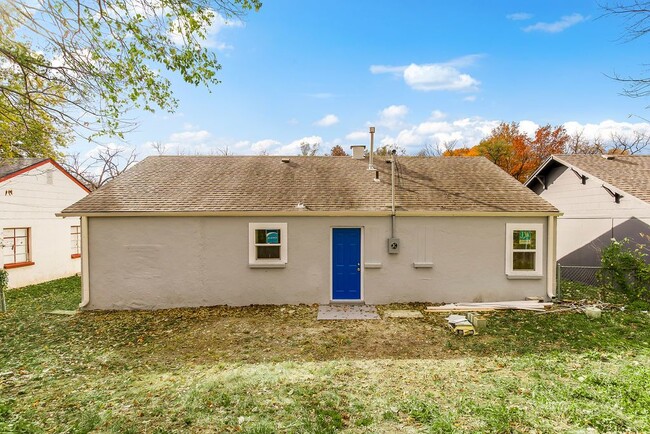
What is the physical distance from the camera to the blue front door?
9.88 m

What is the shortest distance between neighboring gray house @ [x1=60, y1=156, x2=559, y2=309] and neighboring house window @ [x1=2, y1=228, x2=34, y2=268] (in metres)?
6.63

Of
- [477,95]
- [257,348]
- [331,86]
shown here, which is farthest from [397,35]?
[257,348]

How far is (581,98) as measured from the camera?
1435cm

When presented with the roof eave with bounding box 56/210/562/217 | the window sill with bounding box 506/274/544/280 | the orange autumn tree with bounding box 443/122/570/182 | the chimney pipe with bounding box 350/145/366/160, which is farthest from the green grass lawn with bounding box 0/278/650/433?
the orange autumn tree with bounding box 443/122/570/182

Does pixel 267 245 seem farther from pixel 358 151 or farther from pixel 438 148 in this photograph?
pixel 438 148

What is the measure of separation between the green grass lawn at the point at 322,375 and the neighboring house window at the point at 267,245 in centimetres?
168

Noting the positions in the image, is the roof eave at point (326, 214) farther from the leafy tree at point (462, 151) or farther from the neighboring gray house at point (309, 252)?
the leafy tree at point (462, 151)

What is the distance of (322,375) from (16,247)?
50.2 feet

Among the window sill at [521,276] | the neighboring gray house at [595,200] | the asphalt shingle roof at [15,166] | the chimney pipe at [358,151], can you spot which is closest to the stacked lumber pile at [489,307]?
the window sill at [521,276]

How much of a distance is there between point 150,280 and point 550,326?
1081cm

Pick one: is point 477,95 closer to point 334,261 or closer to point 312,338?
point 334,261

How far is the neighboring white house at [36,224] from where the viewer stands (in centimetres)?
1324

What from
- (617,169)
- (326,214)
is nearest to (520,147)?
(617,169)

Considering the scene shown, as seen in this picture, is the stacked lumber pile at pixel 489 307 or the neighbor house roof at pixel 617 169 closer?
the stacked lumber pile at pixel 489 307
